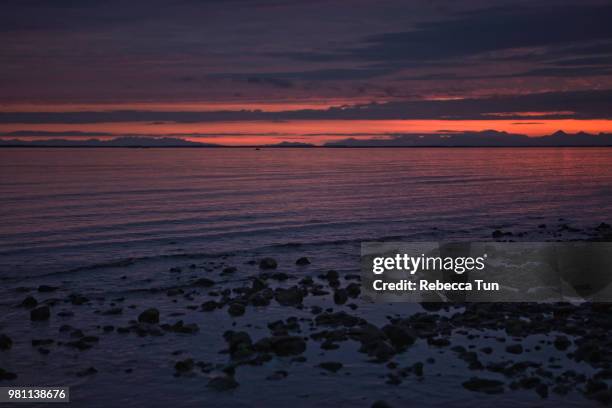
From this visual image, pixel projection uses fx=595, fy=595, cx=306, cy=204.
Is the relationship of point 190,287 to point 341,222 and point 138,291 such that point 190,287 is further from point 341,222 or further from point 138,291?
point 341,222

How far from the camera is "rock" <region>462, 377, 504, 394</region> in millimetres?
13998

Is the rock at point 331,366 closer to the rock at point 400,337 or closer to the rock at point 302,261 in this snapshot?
the rock at point 400,337

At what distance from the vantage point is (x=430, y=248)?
3344 cm

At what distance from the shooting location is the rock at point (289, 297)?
2203 centimetres

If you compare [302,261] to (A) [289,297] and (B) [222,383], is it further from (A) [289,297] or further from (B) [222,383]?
(B) [222,383]

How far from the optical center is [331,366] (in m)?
15.6

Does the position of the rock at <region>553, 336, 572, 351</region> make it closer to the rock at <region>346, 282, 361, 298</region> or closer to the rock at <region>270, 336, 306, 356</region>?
the rock at <region>270, 336, 306, 356</region>

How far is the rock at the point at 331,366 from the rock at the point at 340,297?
642 cm

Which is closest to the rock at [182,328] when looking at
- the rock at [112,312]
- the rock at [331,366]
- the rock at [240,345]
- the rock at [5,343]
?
the rock at [240,345]

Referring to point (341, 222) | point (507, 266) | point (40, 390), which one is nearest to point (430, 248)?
point (507, 266)

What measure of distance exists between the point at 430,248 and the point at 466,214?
17.0 metres

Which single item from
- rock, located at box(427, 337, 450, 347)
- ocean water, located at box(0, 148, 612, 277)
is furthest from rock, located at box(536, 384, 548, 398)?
ocean water, located at box(0, 148, 612, 277)

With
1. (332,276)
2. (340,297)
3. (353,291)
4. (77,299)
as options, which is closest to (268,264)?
(332,276)

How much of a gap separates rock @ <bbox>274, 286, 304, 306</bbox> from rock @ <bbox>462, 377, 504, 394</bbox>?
28.8ft
